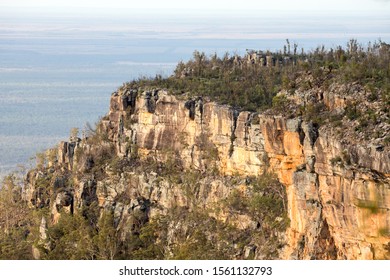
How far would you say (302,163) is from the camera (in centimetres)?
5072

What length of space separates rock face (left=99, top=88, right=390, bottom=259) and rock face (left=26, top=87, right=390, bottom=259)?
42 millimetres

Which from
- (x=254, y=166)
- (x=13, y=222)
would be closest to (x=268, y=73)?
(x=254, y=166)

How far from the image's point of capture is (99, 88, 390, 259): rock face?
150 ft

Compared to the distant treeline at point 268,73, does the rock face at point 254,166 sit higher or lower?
lower

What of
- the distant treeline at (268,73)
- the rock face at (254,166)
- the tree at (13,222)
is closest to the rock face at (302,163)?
the rock face at (254,166)

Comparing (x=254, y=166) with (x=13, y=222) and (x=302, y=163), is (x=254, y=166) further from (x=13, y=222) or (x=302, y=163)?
(x=13, y=222)

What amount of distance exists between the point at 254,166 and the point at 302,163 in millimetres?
7759

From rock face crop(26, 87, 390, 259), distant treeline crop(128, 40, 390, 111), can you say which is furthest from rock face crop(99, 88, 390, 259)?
distant treeline crop(128, 40, 390, 111)

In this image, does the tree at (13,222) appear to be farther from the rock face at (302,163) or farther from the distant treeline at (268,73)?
the distant treeline at (268,73)

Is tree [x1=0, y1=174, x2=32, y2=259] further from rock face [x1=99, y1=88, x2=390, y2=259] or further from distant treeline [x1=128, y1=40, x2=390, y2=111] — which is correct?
distant treeline [x1=128, y1=40, x2=390, y2=111]

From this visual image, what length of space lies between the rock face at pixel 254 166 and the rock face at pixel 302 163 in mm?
42

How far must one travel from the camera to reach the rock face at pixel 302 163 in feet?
150

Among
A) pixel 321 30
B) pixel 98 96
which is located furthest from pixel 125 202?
pixel 321 30

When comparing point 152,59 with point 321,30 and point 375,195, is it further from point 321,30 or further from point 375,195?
point 375,195
